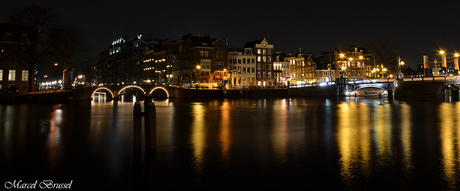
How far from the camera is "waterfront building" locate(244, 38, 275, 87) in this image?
101000mm

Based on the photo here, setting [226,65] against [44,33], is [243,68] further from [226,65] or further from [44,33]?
[44,33]

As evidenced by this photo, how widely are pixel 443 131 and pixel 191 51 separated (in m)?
73.9

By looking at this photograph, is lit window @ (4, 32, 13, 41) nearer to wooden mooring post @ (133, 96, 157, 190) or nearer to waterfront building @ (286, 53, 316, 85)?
wooden mooring post @ (133, 96, 157, 190)

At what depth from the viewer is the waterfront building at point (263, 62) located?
101000 millimetres

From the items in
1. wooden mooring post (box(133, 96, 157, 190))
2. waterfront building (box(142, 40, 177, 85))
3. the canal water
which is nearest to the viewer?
the canal water

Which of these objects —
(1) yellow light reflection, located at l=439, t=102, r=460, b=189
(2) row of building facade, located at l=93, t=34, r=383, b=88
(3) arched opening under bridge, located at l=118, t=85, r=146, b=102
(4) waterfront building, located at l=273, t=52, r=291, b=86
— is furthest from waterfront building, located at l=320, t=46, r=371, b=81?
(1) yellow light reflection, located at l=439, t=102, r=460, b=189

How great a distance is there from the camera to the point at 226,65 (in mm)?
93188

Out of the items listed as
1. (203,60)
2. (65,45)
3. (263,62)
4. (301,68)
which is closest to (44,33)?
(65,45)

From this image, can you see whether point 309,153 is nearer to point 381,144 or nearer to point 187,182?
point 381,144

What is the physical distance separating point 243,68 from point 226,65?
294 inches

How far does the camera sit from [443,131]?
1723 cm

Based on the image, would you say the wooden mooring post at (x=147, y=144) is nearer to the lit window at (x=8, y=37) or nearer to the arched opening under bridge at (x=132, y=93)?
the arched opening under bridge at (x=132, y=93)

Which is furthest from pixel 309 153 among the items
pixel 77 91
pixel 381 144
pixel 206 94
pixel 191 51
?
pixel 191 51

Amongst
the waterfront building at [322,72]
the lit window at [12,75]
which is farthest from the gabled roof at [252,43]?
the lit window at [12,75]
